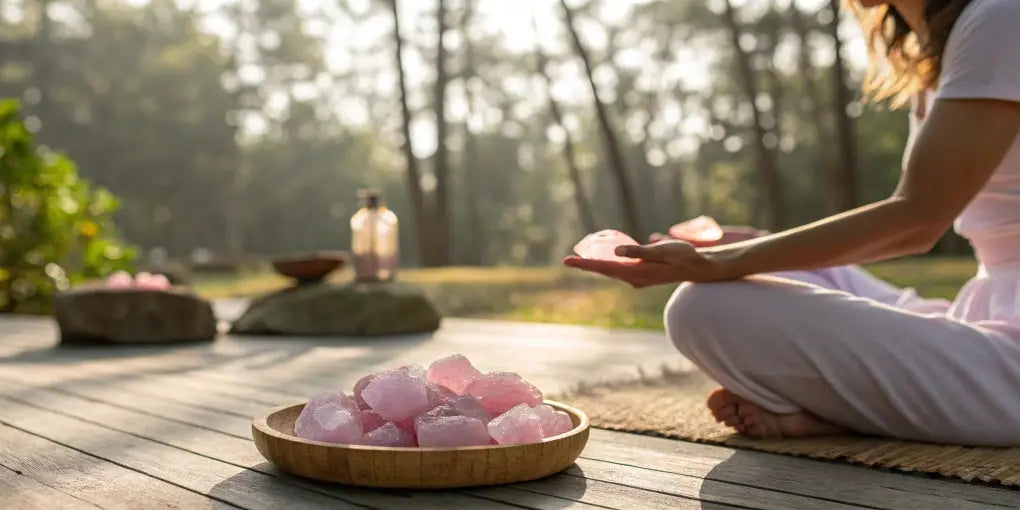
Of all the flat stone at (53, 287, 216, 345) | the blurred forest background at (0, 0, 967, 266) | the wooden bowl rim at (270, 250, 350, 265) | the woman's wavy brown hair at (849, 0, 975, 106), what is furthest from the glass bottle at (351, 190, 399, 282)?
the blurred forest background at (0, 0, 967, 266)

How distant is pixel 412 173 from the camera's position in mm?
13570

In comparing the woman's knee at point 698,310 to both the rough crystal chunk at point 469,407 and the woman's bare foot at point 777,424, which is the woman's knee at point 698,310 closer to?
the woman's bare foot at point 777,424

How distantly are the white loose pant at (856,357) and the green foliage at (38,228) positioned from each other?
5.18 meters

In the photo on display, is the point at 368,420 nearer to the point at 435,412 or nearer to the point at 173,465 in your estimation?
the point at 435,412

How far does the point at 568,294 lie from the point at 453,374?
5970mm

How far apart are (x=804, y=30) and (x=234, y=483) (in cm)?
1460

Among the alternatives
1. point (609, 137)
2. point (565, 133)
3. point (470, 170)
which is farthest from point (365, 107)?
point (609, 137)

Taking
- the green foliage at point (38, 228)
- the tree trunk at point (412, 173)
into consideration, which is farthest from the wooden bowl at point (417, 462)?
the tree trunk at point (412, 173)

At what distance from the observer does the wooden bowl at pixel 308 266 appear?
443 centimetres

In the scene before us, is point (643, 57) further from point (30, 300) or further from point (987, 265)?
point (987, 265)

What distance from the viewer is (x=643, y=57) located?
22.1 meters

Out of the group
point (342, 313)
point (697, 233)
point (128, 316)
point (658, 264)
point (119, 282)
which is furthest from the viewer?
point (342, 313)

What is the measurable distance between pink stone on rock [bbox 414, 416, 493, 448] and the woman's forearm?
503 millimetres

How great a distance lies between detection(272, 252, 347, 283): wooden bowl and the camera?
4430 mm
